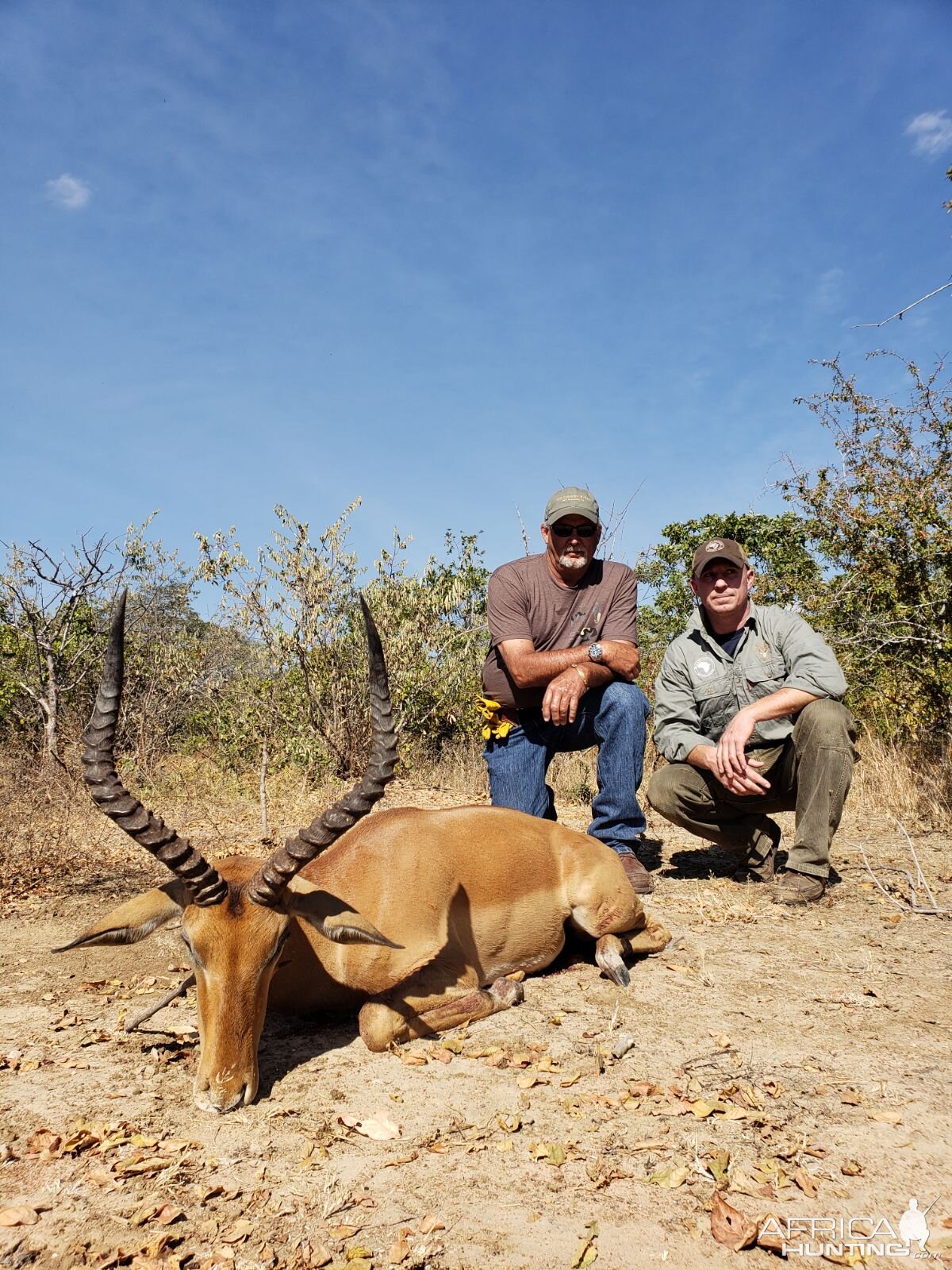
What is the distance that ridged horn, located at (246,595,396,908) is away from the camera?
11.5ft

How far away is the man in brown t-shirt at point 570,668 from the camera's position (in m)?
6.36

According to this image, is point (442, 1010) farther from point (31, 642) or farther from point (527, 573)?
point (31, 642)

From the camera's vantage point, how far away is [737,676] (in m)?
6.45

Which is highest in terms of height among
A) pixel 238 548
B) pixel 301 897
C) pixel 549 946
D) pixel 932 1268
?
pixel 238 548

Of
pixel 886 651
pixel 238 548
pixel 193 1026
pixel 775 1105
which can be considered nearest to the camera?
pixel 775 1105

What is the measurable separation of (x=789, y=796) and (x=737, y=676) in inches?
40.3

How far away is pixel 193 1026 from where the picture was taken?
4125 millimetres

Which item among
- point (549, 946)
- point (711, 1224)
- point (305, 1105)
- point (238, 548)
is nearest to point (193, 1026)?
point (305, 1105)

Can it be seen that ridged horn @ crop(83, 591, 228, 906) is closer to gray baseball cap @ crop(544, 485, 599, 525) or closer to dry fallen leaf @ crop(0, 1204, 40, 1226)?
dry fallen leaf @ crop(0, 1204, 40, 1226)

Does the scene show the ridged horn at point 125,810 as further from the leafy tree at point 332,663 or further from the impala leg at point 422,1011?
the leafy tree at point 332,663

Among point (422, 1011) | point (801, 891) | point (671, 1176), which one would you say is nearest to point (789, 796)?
point (801, 891)

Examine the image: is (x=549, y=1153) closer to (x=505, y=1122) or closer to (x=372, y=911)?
(x=505, y=1122)

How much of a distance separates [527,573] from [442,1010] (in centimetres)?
356

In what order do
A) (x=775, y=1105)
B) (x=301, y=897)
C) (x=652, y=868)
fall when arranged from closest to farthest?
(x=775, y=1105)
(x=301, y=897)
(x=652, y=868)
